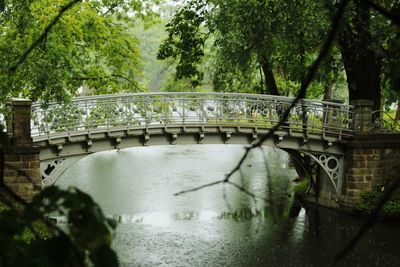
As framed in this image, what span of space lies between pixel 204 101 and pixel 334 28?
15.6 metres

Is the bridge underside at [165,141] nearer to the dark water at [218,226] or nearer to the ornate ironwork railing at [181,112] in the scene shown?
the ornate ironwork railing at [181,112]

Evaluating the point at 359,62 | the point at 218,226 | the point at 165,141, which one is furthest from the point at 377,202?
the point at 165,141

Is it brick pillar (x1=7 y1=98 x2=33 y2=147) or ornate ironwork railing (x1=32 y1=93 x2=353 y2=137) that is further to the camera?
ornate ironwork railing (x1=32 y1=93 x2=353 y2=137)

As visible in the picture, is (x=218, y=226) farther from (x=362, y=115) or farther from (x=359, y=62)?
(x=359, y=62)

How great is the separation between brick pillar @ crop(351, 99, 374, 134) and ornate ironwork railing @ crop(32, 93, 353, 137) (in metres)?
0.22

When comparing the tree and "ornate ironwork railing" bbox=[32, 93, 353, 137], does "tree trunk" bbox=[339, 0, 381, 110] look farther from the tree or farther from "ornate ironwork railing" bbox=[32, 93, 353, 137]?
"ornate ironwork railing" bbox=[32, 93, 353, 137]

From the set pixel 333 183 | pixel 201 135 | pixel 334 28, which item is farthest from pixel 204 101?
pixel 334 28

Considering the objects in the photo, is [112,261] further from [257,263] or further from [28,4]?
[28,4]

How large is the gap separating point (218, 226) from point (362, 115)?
5.02m

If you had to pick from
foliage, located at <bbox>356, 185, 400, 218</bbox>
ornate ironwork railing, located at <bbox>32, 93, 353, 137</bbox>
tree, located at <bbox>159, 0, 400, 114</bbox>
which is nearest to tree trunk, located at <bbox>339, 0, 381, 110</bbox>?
tree, located at <bbox>159, 0, 400, 114</bbox>

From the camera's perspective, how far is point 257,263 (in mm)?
13641

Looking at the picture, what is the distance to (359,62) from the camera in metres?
18.1

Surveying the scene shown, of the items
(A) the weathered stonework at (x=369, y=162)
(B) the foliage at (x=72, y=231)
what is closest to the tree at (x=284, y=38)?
(A) the weathered stonework at (x=369, y=162)

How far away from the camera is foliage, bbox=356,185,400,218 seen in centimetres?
1675
